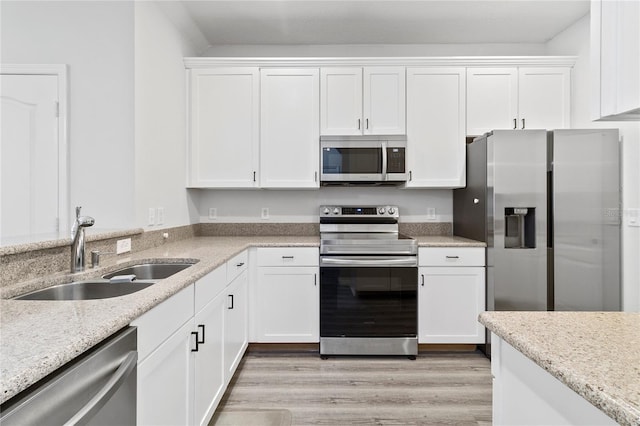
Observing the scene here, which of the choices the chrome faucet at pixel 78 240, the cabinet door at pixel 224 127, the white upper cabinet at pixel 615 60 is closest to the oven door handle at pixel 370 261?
the cabinet door at pixel 224 127

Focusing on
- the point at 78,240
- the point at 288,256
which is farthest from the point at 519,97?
the point at 78,240

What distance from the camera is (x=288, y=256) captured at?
3.03 meters

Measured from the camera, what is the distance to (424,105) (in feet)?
10.7

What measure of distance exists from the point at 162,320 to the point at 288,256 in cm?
173

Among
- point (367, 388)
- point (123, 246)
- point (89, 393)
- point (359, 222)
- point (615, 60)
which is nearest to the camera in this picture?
point (615, 60)

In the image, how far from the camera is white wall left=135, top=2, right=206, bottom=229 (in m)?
2.44

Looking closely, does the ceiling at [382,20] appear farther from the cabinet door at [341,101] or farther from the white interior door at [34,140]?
the white interior door at [34,140]

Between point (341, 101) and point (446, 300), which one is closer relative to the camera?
point (446, 300)

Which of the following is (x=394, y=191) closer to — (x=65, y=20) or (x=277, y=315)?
(x=277, y=315)

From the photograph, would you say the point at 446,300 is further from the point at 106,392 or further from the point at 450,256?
the point at 106,392

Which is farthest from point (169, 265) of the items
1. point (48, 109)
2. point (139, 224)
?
point (48, 109)

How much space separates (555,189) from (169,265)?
270cm

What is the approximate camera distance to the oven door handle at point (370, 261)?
2965 mm

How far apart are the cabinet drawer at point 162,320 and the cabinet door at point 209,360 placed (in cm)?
18
